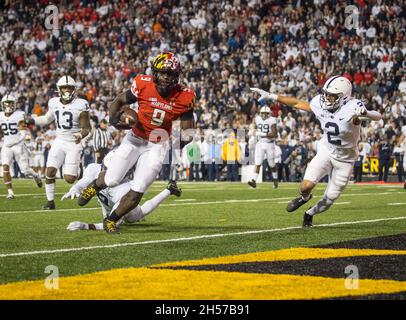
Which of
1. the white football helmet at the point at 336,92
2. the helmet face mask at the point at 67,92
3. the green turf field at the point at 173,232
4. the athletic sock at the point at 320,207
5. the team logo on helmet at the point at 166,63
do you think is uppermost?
the team logo on helmet at the point at 166,63

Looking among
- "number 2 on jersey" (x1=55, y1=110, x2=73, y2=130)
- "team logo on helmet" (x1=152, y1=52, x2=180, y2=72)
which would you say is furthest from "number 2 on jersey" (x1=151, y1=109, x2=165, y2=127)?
"number 2 on jersey" (x1=55, y1=110, x2=73, y2=130)

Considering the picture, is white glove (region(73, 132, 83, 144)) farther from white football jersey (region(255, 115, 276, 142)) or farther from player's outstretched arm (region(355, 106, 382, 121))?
white football jersey (region(255, 115, 276, 142))

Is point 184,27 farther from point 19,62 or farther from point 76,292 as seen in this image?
point 76,292

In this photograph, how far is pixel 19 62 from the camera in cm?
2939

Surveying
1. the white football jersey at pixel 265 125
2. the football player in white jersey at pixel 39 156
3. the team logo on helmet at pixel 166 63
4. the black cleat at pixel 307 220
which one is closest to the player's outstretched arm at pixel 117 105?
the team logo on helmet at pixel 166 63

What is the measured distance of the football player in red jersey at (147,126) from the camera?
7797mm

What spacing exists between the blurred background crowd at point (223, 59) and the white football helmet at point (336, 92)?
1047 cm

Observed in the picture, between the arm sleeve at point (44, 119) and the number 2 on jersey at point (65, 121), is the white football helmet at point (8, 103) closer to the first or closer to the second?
the arm sleeve at point (44, 119)

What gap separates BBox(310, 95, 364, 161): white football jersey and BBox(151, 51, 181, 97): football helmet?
6.45 feet

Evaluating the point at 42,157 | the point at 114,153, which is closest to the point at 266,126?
the point at 42,157

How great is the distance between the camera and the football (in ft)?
25.1

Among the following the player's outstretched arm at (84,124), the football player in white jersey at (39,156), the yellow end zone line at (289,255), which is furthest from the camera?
the football player in white jersey at (39,156)

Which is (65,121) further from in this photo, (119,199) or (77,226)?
(77,226)

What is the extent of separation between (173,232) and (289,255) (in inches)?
83.7
